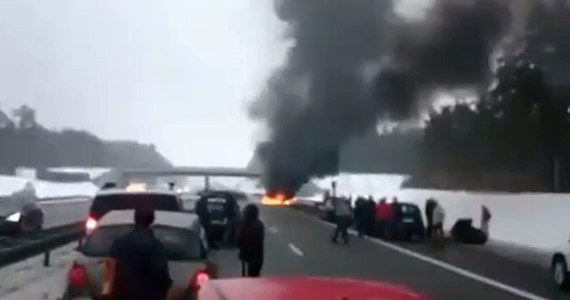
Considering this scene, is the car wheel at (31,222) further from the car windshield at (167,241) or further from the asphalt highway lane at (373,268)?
the car windshield at (167,241)

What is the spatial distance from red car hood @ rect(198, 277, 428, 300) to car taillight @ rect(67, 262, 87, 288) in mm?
5892

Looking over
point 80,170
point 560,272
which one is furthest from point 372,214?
point 80,170

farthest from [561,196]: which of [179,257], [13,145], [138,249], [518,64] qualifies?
[13,145]

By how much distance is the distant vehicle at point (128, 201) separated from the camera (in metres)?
19.7

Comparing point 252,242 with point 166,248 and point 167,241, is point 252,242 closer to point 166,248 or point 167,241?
point 167,241

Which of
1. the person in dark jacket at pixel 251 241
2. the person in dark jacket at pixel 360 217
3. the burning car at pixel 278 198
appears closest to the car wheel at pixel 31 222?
the person in dark jacket at pixel 360 217

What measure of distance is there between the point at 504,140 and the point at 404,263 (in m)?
40.1

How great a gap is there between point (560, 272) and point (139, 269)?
46.5ft

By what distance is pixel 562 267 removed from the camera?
70.4ft

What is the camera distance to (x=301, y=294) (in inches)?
184

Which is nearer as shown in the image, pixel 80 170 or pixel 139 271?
pixel 139 271

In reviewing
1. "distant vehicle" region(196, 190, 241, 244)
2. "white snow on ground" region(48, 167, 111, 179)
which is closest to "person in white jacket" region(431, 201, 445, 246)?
"distant vehicle" region(196, 190, 241, 244)

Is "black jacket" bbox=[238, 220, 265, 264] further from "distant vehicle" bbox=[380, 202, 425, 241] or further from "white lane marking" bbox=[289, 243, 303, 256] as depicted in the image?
"distant vehicle" bbox=[380, 202, 425, 241]

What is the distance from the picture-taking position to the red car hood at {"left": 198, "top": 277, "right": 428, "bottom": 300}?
4.65m
